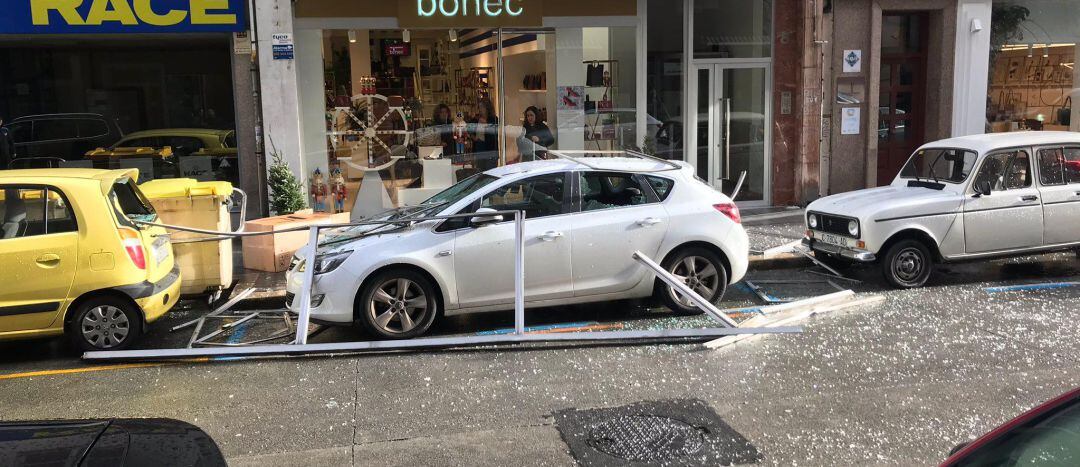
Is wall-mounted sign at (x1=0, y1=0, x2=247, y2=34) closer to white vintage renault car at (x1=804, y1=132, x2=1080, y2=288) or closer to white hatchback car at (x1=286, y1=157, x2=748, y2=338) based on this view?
white hatchback car at (x1=286, y1=157, x2=748, y2=338)

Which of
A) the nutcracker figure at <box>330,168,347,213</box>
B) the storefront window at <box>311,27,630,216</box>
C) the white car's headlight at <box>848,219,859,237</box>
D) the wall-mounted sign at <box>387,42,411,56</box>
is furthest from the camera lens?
the nutcracker figure at <box>330,168,347,213</box>

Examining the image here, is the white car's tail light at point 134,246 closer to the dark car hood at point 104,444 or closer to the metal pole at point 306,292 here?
the metal pole at point 306,292

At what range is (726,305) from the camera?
31.4 ft

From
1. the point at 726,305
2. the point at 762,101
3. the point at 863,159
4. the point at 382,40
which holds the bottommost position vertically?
the point at 726,305

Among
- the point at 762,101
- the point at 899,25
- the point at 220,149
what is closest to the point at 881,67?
the point at 899,25

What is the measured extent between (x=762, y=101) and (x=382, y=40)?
6.38 m

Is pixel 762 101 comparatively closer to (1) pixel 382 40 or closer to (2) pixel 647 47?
(2) pixel 647 47

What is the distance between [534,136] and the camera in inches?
593

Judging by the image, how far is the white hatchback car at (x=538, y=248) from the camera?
26.5 ft

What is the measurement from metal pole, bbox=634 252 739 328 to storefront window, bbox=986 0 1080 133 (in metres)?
10.7

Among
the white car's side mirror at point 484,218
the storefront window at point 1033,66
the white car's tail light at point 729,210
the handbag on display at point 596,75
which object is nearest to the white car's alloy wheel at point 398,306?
the white car's side mirror at point 484,218

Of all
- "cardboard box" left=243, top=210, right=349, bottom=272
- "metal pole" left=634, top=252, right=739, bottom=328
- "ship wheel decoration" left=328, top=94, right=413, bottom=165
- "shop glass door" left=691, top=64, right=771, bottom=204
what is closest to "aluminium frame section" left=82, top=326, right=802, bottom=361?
"metal pole" left=634, top=252, right=739, bottom=328

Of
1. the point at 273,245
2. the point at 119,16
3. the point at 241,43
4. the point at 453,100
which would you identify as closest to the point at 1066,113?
the point at 453,100

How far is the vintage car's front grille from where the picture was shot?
10109 millimetres
